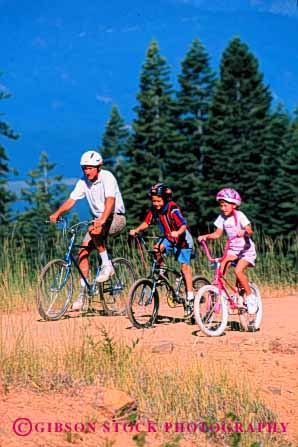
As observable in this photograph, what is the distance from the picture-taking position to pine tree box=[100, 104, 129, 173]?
77.9 meters

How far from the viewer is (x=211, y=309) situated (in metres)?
9.98

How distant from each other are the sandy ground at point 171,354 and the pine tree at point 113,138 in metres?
65.1

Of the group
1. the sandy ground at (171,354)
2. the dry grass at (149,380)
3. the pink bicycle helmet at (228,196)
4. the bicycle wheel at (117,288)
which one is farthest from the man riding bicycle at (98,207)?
the dry grass at (149,380)

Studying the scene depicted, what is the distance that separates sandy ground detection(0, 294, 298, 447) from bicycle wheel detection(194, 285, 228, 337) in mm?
121

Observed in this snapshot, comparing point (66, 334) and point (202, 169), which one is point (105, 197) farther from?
point (202, 169)

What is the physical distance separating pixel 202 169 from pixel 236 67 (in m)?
8.94

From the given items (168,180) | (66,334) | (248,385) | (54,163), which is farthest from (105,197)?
(54,163)

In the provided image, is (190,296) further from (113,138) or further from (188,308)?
(113,138)

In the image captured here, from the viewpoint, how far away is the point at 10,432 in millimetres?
5949

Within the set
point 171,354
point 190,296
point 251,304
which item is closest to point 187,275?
point 190,296

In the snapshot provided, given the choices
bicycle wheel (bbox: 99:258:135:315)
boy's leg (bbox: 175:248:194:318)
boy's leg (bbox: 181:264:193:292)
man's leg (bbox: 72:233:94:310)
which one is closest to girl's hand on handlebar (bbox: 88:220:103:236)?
man's leg (bbox: 72:233:94:310)

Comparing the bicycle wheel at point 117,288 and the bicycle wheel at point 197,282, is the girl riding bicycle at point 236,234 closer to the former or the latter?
the bicycle wheel at point 197,282

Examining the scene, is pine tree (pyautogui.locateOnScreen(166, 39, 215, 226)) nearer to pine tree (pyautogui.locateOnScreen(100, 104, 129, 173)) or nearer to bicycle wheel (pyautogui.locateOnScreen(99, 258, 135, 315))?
pine tree (pyautogui.locateOnScreen(100, 104, 129, 173))

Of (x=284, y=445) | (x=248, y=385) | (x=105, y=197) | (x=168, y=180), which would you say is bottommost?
(x=284, y=445)
